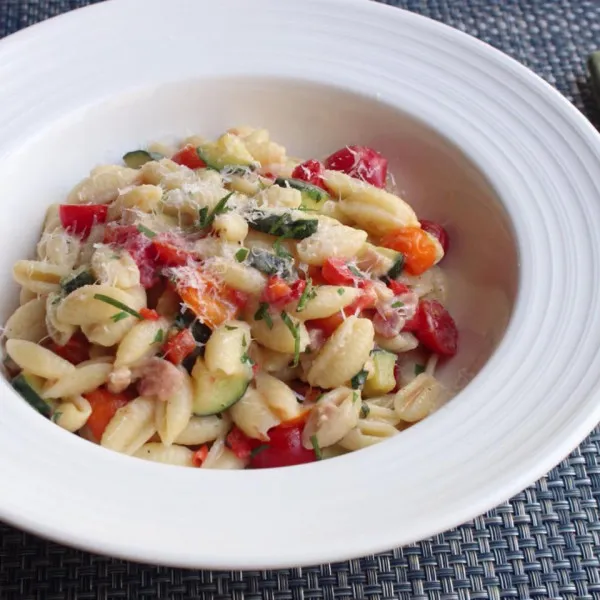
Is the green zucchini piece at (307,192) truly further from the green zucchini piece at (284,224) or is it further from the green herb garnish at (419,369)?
the green herb garnish at (419,369)

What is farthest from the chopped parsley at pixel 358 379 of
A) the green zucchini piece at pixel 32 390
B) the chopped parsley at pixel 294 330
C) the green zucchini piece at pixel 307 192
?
the green zucchini piece at pixel 32 390

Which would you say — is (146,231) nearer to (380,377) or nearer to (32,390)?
(32,390)

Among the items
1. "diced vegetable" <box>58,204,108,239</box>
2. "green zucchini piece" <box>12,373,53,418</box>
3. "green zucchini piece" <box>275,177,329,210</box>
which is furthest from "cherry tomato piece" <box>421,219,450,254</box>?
"green zucchini piece" <box>12,373,53,418</box>

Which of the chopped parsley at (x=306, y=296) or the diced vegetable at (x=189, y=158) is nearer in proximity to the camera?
the chopped parsley at (x=306, y=296)

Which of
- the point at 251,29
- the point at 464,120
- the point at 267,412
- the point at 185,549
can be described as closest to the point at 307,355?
the point at 267,412

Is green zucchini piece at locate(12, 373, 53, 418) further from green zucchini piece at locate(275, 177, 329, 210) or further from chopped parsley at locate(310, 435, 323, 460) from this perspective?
green zucchini piece at locate(275, 177, 329, 210)
